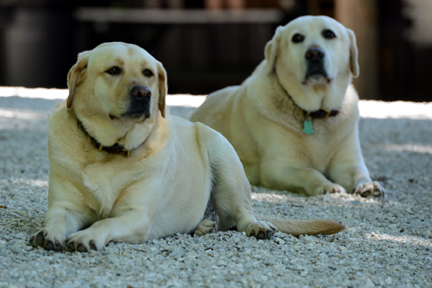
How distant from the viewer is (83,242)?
2568 mm

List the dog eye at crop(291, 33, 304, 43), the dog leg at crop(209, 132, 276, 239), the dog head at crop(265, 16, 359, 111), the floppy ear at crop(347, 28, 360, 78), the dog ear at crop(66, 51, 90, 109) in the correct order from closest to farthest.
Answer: the dog ear at crop(66, 51, 90, 109) < the dog leg at crop(209, 132, 276, 239) < the dog head at crop(265, 16, 359, 111) < the dog eye at crop(291, 33, 304, 43) < the floppy ear at crop(347, 28, 360, 78)

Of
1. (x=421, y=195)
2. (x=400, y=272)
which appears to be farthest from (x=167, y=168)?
(x=421, y=195)

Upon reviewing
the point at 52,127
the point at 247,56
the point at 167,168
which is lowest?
the point at 247,56

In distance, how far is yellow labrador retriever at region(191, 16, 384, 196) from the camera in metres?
4.99

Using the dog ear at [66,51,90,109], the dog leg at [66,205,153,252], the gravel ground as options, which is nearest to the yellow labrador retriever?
the gravel ground

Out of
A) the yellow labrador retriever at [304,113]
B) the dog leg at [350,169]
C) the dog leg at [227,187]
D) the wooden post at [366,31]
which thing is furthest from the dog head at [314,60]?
the wooden post at [366,31]

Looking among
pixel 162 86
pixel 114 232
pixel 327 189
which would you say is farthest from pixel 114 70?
pixel 327 189

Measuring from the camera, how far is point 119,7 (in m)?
11.7

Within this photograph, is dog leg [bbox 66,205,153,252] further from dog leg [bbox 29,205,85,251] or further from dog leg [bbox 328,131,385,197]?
dog leg [bbox 328,131,385,197]

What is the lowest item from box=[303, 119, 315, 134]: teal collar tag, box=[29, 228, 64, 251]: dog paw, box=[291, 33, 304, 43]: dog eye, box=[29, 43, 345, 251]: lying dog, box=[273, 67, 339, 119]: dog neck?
box=[303, 119, 315, 134]: teal collar tag

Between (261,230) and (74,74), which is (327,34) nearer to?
(261,230)

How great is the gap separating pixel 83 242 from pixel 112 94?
29.8 inches

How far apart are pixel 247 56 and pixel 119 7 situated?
2749 millimetres

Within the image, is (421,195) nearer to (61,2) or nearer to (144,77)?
(144,77)
